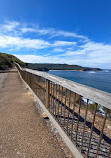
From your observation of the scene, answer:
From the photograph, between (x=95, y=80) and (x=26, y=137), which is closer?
(x=26, y=137)

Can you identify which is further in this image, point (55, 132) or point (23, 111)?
point (23, 111)

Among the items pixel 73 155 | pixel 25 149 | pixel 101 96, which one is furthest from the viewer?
pixel 25 149

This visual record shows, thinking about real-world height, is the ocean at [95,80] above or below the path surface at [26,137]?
below

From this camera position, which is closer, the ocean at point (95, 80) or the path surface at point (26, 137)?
the path surface at point (26, 137)

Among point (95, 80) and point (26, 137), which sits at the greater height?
point (26, 137)

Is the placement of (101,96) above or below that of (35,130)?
above

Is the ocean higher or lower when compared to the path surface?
lower

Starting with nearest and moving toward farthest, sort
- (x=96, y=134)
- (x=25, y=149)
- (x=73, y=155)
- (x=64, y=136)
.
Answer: (x=73, y=155) < (x=25, y=149) < (x=64, y=136) < (x=96, y=134)

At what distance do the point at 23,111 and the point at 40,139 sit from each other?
1447 millimetres

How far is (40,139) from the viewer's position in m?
2.06

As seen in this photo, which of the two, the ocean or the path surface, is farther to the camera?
the ocean

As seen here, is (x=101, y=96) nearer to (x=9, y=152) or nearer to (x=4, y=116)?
(x=9, y=152)

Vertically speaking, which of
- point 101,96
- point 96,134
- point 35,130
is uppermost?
point 101,96

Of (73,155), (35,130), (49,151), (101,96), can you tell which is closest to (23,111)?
(35,130)
